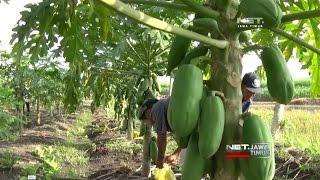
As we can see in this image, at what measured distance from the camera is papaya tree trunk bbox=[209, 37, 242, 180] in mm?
1662

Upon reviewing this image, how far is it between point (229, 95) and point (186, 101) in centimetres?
19

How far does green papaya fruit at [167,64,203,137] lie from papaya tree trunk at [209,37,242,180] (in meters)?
0.11

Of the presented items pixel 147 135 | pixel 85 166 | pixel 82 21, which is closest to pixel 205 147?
pixel 82 21

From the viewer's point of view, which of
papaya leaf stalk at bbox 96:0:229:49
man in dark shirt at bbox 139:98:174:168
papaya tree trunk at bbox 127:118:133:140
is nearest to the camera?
papaya leaf stalk at bbox 96:0:229:49

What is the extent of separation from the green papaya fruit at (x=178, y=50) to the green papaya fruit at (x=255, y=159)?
390 millimetres

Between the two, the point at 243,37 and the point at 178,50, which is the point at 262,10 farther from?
the point at 178,50

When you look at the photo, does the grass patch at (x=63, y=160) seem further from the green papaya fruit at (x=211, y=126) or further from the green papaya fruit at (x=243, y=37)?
the green papaya fruit at (x=211, y=126)

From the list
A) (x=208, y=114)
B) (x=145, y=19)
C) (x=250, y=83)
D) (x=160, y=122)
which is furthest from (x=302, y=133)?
(x=145, y=19)

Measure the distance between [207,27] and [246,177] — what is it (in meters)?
0.50

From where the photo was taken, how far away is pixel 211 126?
1593mm

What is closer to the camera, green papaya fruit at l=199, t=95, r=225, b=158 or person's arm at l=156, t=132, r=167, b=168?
green papaya fruit at l=199, t=95, r=225, b=158

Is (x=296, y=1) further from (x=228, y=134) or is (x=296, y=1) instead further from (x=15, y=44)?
(x=15, y=44)

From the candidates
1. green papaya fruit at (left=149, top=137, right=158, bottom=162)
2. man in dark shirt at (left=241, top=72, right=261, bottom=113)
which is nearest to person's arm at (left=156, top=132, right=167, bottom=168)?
green papaya fruit at (left=149, top=137, right=158, bottom=162)

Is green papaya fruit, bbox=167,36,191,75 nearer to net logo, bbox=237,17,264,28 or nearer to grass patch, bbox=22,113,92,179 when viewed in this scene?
net logo, bbox=237,17,264,28
